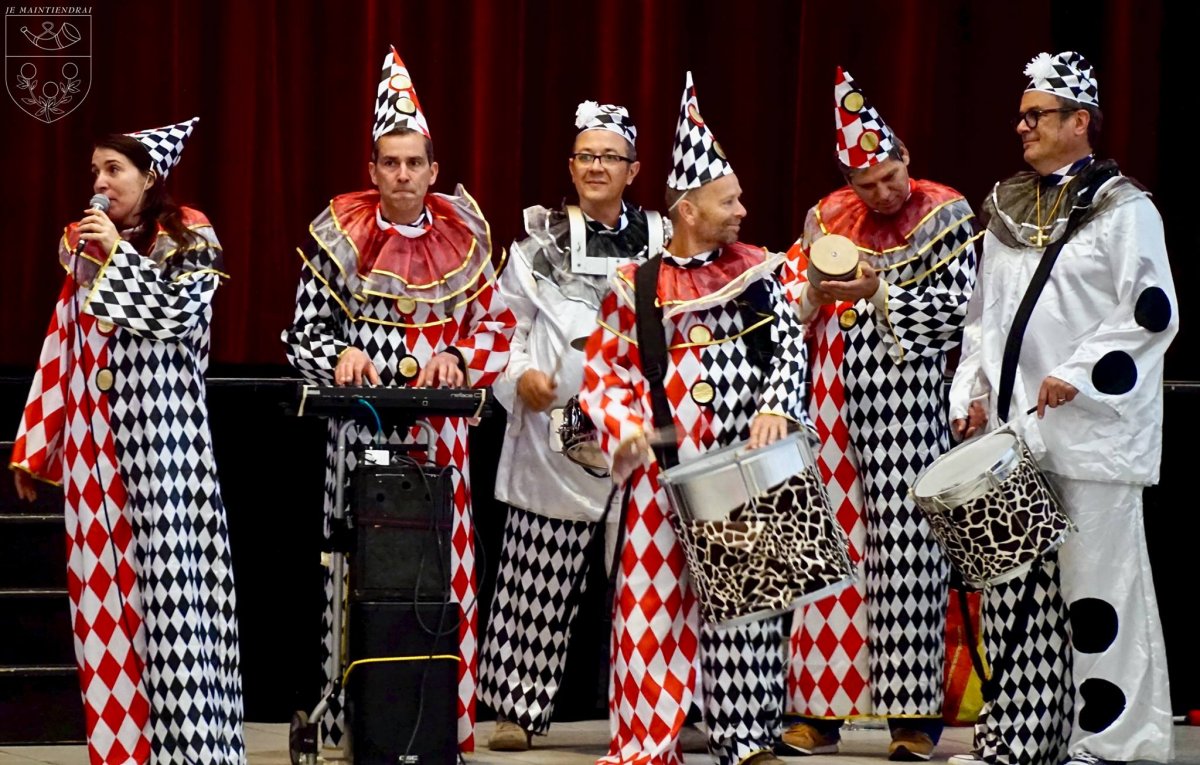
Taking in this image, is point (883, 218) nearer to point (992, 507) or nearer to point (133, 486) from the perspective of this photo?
point (992, 507)

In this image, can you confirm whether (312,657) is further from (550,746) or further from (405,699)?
(405,699)

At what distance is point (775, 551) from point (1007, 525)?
672 millimetres

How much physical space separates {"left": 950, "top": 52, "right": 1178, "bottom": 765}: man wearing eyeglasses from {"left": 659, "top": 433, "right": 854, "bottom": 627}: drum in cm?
79

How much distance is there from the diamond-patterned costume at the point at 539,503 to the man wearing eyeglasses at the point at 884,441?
2.26 feet

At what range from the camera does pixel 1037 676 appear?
5.61 m

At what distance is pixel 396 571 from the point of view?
5.34 meters

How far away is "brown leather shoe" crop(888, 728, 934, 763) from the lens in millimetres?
6074

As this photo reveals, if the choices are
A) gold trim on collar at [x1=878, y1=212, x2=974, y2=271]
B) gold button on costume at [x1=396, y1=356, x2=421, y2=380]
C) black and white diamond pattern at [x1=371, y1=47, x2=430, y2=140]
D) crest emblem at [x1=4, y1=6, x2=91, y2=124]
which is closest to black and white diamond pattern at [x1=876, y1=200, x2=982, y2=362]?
gold trim on collar at [x1=878, y1=212, x2=974, y2=271]

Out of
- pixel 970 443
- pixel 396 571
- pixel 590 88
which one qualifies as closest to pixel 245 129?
pixel 590 88

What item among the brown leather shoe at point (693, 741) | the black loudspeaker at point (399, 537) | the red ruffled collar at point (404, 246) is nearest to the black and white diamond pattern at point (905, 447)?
the brown leather shoe at point (693, 741)

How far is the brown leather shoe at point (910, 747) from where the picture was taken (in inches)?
239

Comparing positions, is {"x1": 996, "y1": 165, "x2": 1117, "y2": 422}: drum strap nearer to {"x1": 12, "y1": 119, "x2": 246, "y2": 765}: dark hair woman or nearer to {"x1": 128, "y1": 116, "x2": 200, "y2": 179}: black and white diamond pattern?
{"x1": 12, "y1": 119, "x2": 246, "y2": 765}: dark hair woman

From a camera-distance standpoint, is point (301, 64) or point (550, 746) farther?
point (301, 64)

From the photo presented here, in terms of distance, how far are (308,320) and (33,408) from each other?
84 cm
